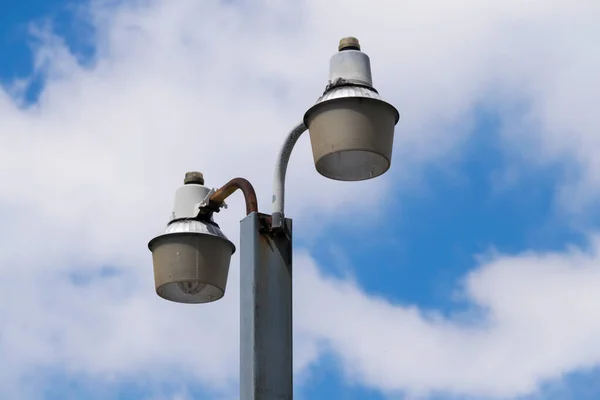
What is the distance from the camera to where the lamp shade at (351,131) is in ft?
25.5

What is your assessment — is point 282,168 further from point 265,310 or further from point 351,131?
point 265,310

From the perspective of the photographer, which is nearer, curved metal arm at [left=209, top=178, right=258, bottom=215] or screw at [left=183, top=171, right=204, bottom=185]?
curved metal arm at [left=209, top=178, right=258, bottom=215]

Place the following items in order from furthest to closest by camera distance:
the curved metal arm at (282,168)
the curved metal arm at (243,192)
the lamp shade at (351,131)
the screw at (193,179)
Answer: the screw at (193,179)
the curved metal arm at (243,192)
the curved metal arm at (282,168)
the lamp shade at (351,131)

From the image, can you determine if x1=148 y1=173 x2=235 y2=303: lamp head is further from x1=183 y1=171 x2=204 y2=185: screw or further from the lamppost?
the lamppost

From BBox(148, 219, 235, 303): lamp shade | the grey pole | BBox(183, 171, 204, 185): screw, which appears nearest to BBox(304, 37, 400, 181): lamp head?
the grey pole

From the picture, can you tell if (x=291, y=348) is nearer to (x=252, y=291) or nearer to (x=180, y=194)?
(x=252, y=291)

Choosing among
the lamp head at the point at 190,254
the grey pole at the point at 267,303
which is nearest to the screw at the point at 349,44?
the grey pole at the point at 267,303

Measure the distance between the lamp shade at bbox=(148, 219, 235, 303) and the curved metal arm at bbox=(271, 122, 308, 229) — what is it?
0.98m

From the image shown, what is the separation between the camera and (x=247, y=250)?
7867 mm

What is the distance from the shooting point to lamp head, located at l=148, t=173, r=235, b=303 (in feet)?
29.1

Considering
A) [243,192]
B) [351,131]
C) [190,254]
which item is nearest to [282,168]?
[243,192]

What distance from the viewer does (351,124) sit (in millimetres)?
7793

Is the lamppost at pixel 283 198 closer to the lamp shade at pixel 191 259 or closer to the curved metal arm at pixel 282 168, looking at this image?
the curved metal arm at pixel 282 168

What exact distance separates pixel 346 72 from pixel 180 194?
1773 mm
